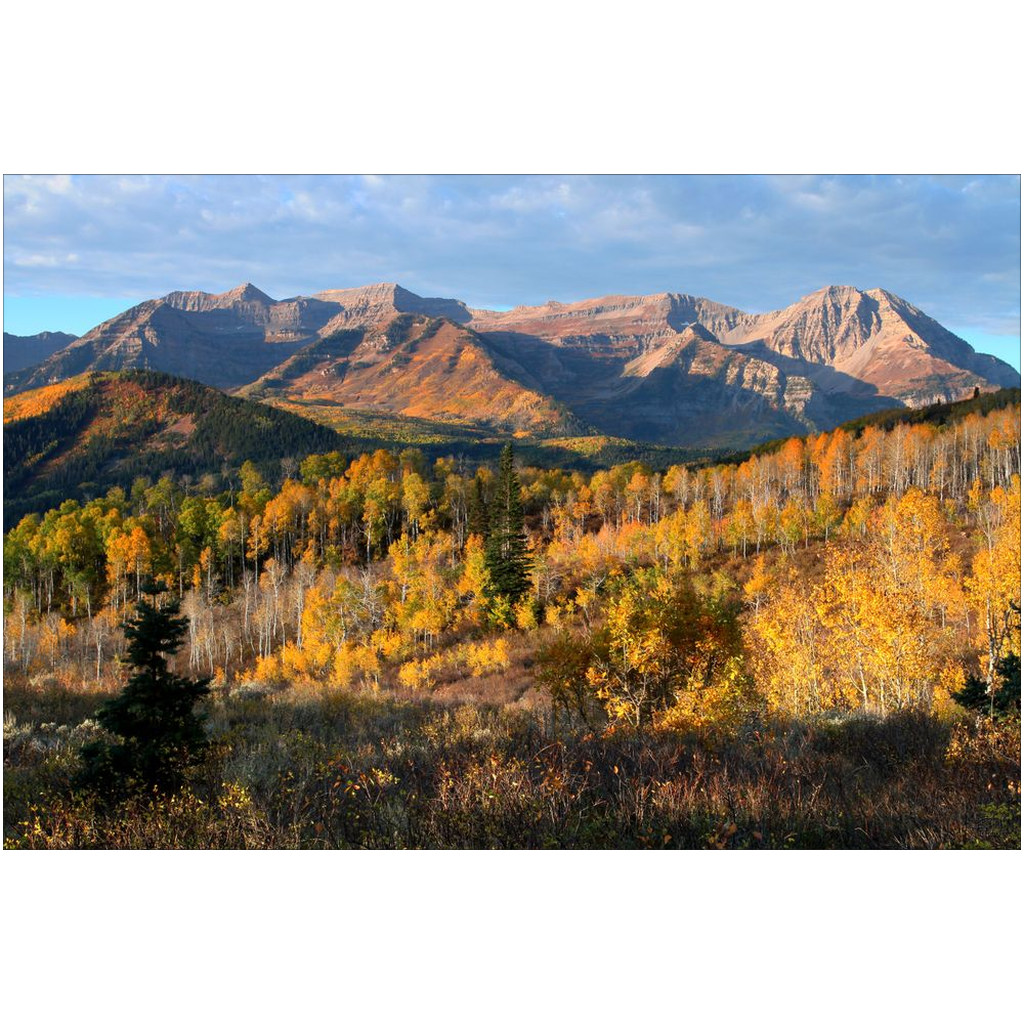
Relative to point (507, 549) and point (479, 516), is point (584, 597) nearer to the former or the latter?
point (507, 549)

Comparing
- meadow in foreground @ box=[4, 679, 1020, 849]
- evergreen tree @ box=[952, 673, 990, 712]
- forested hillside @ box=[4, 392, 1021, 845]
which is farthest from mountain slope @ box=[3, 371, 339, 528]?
evergreen tree @ box=[952, 673, 990, 712]

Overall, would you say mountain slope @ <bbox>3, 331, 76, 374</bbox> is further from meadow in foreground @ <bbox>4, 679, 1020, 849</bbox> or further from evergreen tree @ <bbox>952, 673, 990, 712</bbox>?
evergreen tree @ <bbox>952, 673, 990, 712</bbox>

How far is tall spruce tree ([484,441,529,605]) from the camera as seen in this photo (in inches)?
1499

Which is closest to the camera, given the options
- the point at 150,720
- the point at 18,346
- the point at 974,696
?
the point at 150,720

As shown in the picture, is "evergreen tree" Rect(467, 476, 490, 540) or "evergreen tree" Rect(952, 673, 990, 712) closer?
"evergreen tree" Rect(952, 673, 990, 712)

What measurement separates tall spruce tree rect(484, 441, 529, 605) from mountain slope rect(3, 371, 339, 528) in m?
24.4

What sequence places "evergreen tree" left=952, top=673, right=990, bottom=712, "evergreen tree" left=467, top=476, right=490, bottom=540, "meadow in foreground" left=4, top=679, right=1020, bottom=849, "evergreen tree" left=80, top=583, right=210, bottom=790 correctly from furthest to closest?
"evergreen tree" left=467, top=476, right=490, bottom=540 < "evergreen tree" left=952, top=673, right=990, bottom=712 < "evergreen tree" left=80, top=583, right=210, bottom=790 < "meadow in foreground" left=4, top=679, right=1020, bottom=849

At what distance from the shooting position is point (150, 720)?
328 inches

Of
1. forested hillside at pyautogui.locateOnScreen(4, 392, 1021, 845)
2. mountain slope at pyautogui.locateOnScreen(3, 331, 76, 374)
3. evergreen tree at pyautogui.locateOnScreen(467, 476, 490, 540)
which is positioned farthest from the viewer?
evergreen tree at pyautogui.locateOnScreen(467, 476, 490, 540)

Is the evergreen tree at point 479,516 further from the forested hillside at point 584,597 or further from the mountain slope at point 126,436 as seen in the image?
the mountain slope at point 126,436

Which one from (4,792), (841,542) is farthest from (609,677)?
(841,542)

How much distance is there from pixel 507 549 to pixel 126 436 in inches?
2965

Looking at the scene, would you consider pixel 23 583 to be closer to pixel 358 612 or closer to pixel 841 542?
pixel 358 612

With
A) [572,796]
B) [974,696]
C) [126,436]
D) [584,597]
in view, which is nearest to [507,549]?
[584,597]
